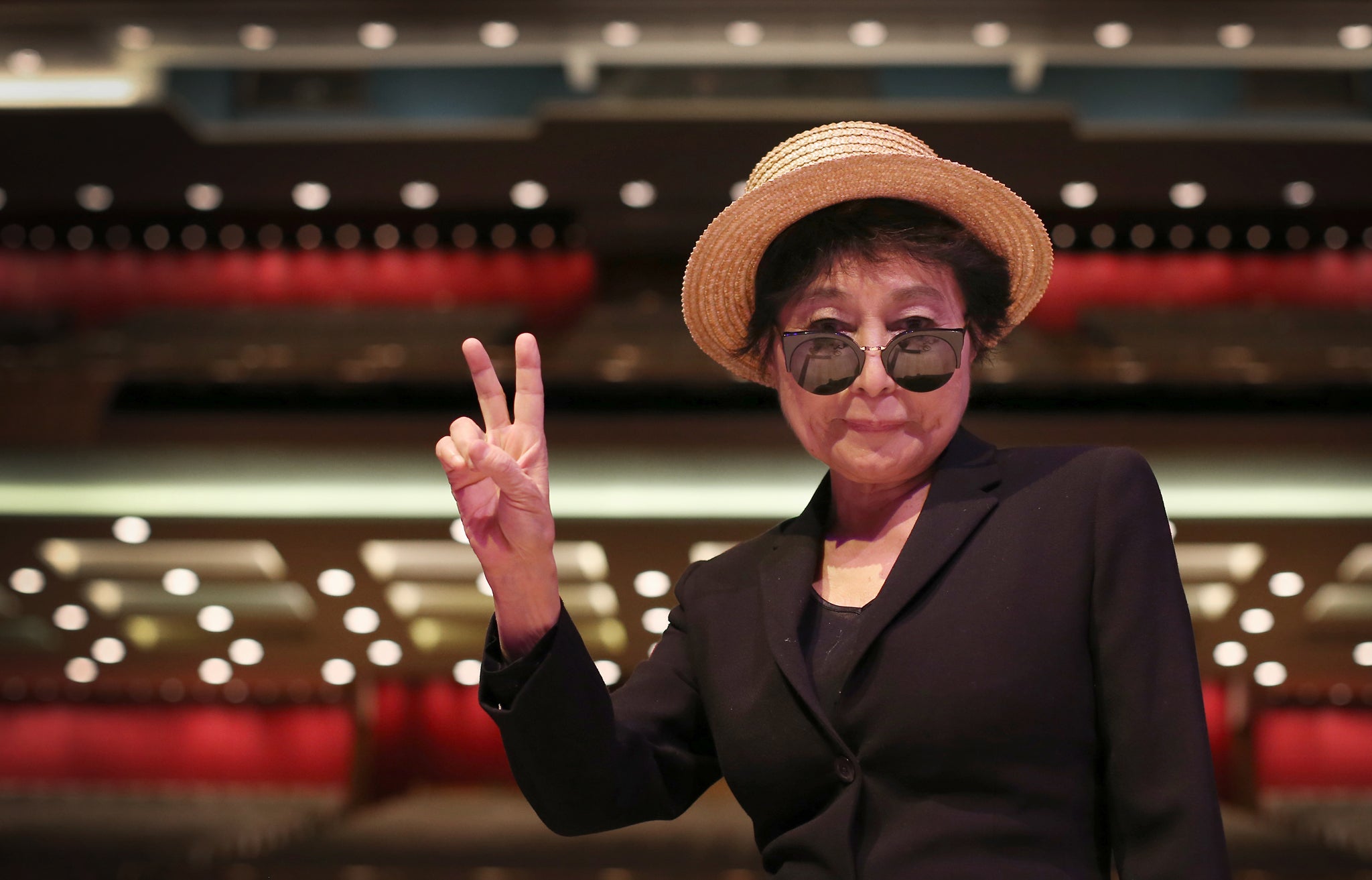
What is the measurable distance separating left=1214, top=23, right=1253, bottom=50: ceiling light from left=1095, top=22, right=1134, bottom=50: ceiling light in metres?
0.67

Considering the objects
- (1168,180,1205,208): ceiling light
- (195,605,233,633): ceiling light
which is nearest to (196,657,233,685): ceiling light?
(195,605,233,633): ceiling light

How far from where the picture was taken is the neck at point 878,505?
129 cm

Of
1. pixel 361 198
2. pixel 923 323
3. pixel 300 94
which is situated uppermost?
pixel 300 94

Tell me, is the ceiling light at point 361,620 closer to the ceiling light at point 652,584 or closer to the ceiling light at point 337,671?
the ceiling light at point 337,671

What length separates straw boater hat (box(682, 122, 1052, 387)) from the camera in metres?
1.26

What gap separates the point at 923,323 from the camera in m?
1.24

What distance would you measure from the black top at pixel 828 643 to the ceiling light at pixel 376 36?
325 inches

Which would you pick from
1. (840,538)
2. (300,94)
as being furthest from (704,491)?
(300,94)

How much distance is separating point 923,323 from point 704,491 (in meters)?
4.62

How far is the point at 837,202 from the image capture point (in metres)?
1.30

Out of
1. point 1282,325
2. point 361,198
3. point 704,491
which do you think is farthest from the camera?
point 361,198

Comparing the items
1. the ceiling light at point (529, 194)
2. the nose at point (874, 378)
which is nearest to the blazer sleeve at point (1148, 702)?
the nose at point (874, 378)

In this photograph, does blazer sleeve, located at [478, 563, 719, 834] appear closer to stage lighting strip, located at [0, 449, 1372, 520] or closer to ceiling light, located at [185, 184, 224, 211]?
stage lighting strip, located at [0, 449, 1372, 520]

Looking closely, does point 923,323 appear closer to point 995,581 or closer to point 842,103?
point 995,581
